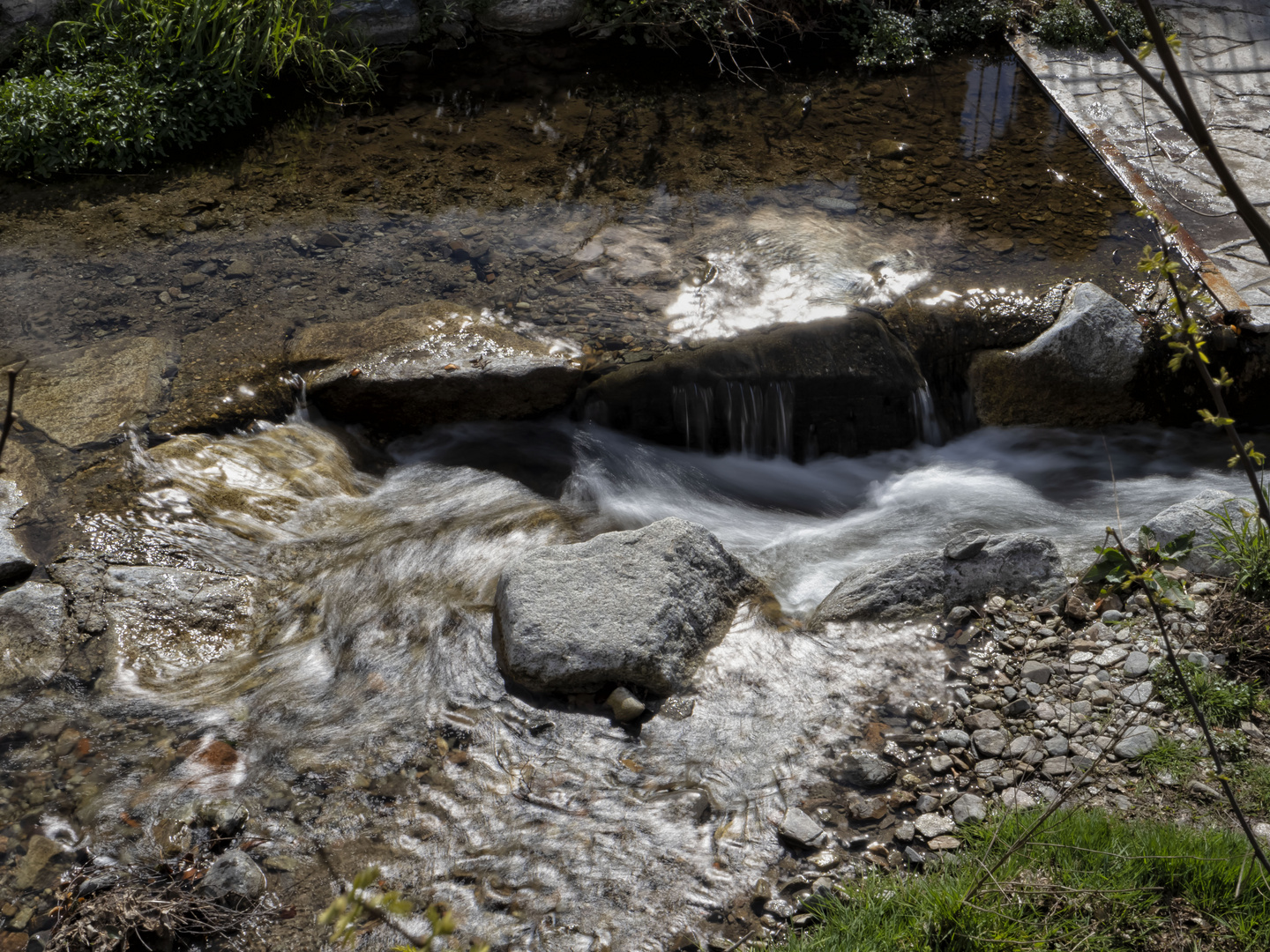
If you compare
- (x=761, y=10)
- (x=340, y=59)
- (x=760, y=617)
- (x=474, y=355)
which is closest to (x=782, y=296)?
(x=474, y=355)

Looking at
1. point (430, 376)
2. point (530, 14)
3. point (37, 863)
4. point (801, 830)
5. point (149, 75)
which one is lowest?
point (37, 863)

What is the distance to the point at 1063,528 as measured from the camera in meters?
4.62

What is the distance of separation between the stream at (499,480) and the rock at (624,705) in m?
0.08

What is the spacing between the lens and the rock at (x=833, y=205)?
6355mm

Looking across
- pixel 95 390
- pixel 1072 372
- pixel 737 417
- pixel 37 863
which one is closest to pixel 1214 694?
pixel 1072 372

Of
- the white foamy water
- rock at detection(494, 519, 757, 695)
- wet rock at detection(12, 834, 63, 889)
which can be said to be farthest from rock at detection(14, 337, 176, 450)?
rock at detection(494, 519, 757, 695)

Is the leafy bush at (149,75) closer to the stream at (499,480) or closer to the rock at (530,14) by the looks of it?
the stream at (499,480)

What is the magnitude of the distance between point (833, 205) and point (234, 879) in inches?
221

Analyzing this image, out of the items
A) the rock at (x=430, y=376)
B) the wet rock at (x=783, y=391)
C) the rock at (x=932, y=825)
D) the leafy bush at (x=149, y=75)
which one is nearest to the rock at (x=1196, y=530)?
the rock at (x=932, y=825)

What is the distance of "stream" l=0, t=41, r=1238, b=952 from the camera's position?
3018 millimetres

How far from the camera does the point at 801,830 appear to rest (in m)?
2.90

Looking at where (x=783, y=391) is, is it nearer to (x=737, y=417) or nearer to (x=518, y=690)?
(x=737, y=417)

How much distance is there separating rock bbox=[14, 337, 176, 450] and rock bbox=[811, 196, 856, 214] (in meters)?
4.48

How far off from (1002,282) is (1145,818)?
12.3 ft
